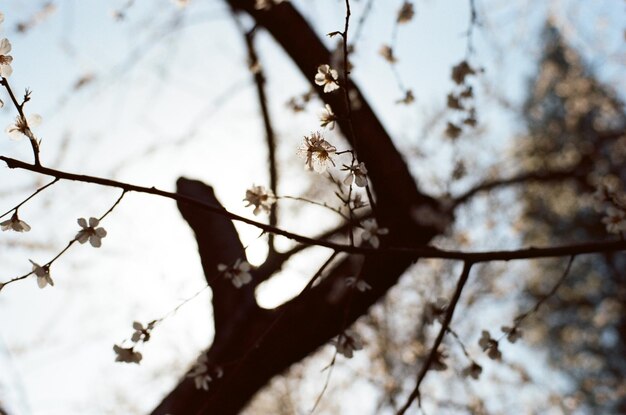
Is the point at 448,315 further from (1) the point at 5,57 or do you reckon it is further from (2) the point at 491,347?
(1) the point at 5,57

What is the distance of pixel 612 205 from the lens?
178cm

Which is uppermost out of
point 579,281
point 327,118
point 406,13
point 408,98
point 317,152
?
point 579,281

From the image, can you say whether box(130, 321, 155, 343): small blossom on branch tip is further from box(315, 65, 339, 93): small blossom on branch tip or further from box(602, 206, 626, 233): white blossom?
box(602, 206, 626, 233): white blossom

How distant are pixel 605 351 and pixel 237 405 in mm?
13715

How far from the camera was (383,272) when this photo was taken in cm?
228

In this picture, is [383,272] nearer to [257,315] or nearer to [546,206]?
[257,315]

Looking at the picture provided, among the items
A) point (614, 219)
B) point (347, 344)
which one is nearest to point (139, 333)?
point (347, 344)

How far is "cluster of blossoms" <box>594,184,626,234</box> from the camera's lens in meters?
1.74

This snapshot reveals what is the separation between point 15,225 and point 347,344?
3.35 ft

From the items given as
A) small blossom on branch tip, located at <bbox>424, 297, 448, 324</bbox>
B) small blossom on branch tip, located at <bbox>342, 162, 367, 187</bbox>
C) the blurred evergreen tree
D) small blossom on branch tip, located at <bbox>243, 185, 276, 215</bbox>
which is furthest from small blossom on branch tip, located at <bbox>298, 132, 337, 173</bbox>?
the blurred evergreen tree

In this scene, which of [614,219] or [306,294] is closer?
[614,219]

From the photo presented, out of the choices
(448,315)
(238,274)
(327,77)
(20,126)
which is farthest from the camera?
(238,274)

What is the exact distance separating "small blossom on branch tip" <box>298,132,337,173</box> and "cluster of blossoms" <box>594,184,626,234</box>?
113cm

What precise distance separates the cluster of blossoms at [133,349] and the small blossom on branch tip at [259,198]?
1.65ft
